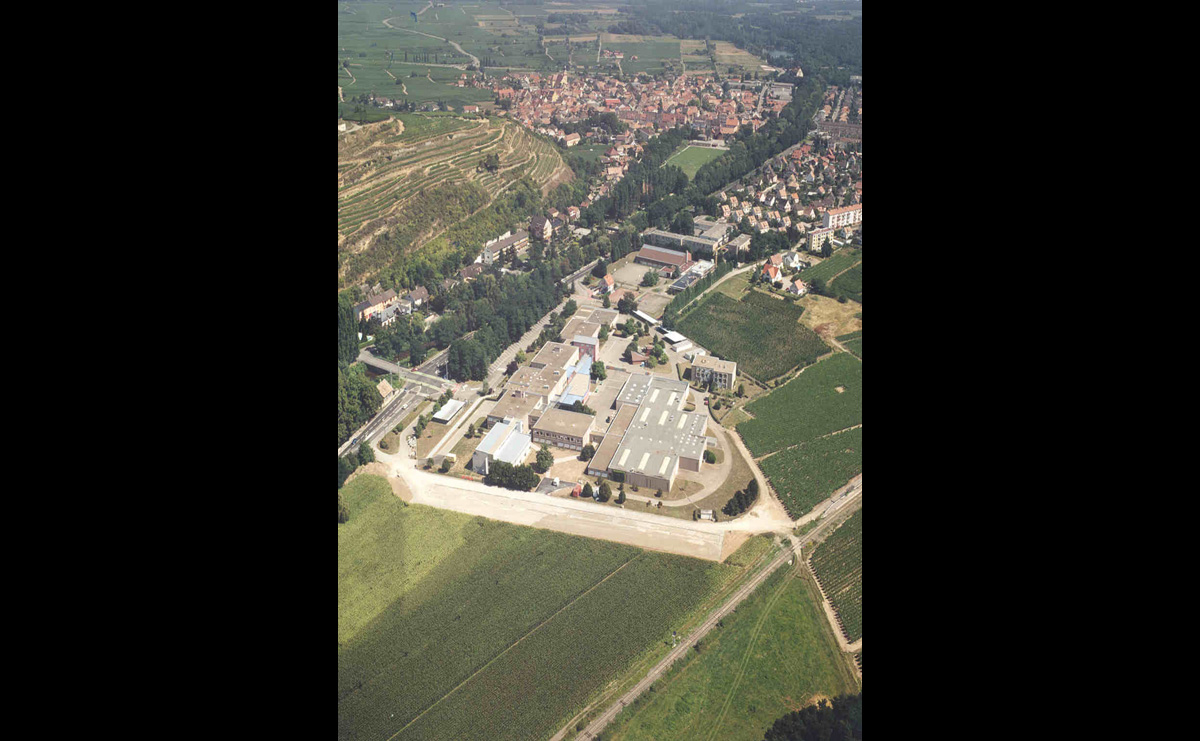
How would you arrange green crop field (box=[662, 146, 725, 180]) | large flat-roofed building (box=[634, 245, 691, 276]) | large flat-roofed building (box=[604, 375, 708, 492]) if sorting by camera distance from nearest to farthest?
large flat-roofed building (box=[604, 375, 708, 492]) < large flat-roofed building (box=[634, 245, 691, 276]) < green crop field (box=[662, 146, 725, 180])

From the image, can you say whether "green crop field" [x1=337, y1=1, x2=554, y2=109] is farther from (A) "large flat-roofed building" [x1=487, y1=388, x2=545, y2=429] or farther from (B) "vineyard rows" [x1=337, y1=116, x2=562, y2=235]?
(A) "large flat-roofed building" [x1=487, y1=388, x2=545, y2=429]

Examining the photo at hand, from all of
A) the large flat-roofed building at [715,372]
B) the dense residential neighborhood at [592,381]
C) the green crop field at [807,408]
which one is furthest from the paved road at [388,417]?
the green crop field at [807,408]

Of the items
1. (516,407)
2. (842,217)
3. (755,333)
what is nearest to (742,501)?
(516,407)

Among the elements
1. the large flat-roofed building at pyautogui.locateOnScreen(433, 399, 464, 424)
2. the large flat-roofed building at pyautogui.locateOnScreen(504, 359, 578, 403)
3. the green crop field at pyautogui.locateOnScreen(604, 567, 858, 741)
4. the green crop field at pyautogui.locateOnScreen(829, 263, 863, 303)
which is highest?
the green crop field at pyautogui.locateOnScreen(829, 263, 863, 303)

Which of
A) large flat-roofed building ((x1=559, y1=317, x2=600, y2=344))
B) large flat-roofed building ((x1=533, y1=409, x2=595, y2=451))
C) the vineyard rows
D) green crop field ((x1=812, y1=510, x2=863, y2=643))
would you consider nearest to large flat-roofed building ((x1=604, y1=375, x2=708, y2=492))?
large flat-roofed building ((x1=533, y1=409, x2=595, y2=451))

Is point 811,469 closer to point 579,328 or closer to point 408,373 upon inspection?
point 579,328

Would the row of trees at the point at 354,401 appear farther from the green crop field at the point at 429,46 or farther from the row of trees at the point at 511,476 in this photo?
the green crop field at the point at 429,46
